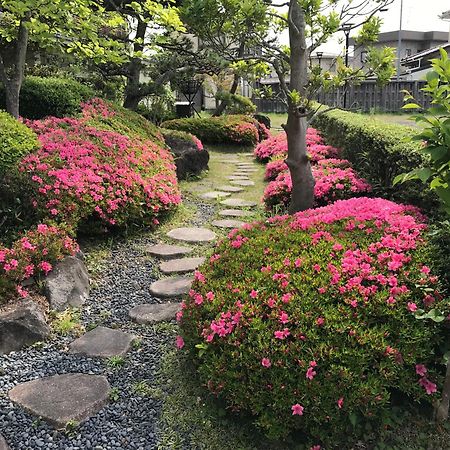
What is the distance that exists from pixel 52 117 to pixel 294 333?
541 cm

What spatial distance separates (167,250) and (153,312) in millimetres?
1378

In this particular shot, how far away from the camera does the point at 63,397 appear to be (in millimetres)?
2508

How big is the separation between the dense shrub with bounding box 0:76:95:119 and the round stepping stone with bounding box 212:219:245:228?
2.82 m

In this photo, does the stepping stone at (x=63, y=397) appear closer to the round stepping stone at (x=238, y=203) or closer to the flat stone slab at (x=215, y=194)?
the round stepping stone at (x=238, y=203)

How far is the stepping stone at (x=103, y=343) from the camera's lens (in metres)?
3.00

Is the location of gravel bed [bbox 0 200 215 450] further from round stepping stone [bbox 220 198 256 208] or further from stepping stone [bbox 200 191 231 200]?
stepping stone [bbox 200 191 231 200]

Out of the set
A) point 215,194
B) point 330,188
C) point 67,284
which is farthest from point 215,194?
point 67,284

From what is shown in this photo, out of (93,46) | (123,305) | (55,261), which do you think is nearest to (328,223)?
(123,305)

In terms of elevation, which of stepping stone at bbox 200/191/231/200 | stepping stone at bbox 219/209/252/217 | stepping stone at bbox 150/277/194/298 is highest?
stepping stone at bbox 200/191/231/200

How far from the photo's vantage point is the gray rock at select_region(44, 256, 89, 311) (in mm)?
3551

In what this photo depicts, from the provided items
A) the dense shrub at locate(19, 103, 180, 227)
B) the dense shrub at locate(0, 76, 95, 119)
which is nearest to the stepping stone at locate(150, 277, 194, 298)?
the dense shrub at locate(19, 103, 180, 227)

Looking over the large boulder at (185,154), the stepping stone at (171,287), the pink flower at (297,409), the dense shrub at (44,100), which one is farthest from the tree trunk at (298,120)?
the large boulder at (185,154)

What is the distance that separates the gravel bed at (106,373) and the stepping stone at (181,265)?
147 millimetres

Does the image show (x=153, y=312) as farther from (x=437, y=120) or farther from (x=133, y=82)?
(x=133, y=82)
